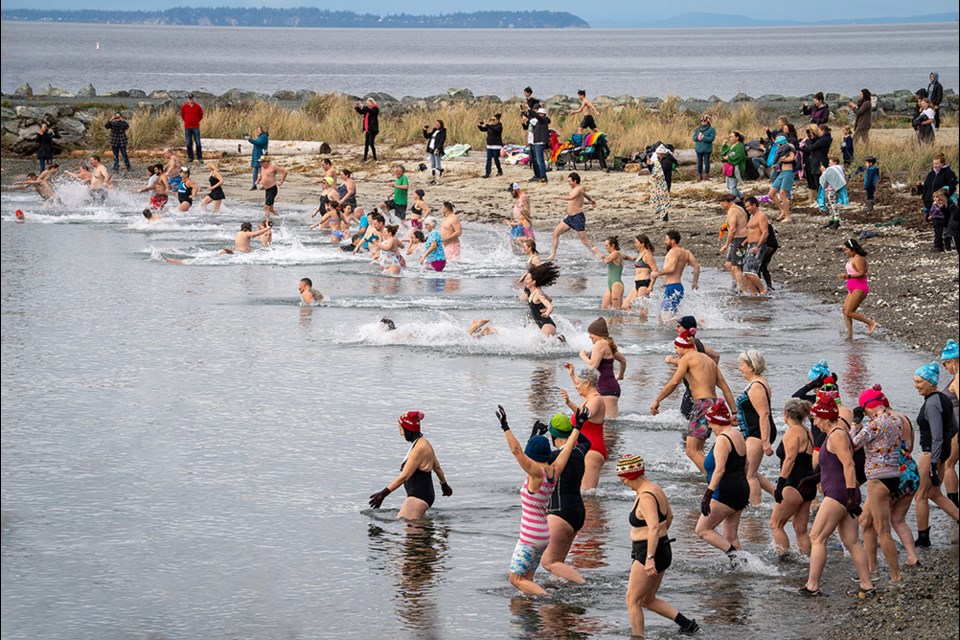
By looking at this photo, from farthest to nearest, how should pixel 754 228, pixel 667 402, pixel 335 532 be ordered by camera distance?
pixel 754 228
pixel 667 402
pixel 335 532

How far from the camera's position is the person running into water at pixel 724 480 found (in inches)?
396

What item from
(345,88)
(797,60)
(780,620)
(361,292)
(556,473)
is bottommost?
(780,620)

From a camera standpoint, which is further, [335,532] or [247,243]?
[247,243]

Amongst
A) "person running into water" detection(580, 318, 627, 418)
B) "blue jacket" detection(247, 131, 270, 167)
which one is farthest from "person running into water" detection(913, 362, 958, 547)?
"blue jacket" detection(247, 131, 270, 167)

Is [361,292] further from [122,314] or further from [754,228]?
[754,228]

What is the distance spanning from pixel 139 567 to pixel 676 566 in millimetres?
4594

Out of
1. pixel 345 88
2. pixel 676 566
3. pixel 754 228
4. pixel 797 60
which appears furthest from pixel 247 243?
pixel 797 60

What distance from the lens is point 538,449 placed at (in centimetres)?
965

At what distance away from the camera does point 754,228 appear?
21.3 meters

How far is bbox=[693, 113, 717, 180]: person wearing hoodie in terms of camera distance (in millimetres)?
30484

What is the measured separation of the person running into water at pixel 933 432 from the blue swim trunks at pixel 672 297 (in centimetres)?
931

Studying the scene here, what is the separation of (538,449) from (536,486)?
0.30m

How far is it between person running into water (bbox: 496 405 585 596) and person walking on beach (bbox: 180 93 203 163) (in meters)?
29.6

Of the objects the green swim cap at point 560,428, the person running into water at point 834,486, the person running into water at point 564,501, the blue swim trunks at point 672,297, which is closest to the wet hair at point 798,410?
the person running into water at point 834,486
